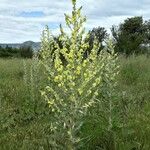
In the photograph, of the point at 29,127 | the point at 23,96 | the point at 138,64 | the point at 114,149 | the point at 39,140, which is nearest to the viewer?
the point at 114,149

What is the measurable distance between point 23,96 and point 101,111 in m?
2.91

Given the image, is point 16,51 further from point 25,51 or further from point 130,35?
point 130,35

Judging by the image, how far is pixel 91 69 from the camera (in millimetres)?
5281

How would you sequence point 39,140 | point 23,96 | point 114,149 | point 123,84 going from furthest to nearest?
point 123,84
point 23,96
point 39,140
point 114,149

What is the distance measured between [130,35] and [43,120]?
78.8ft

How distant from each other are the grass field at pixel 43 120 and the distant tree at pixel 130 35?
17.3m

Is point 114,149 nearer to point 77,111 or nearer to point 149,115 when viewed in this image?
point 77,111

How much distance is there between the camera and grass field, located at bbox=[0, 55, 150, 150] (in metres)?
6.59

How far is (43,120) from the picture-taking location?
27.4ft

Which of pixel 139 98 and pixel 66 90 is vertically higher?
pixel 66 90

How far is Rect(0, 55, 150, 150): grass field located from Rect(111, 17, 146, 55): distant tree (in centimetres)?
1733

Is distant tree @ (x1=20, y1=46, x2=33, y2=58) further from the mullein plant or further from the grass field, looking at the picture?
the mullein plant

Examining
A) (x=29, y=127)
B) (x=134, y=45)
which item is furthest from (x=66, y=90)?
(x=134, y=45)

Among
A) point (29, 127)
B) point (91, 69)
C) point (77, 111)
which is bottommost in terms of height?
point (29, 127)
